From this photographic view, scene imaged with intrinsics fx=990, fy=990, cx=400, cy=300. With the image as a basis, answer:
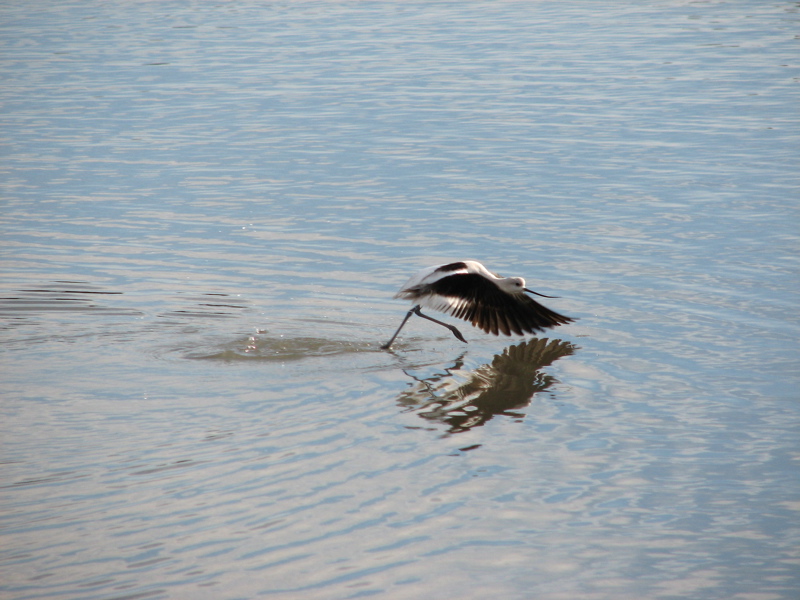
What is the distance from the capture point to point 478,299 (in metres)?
9.46

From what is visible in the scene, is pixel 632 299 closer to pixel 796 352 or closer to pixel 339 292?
pixel 796 352

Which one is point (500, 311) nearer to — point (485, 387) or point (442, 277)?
point (442, 277)

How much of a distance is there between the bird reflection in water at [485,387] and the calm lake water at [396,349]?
3 centimetres

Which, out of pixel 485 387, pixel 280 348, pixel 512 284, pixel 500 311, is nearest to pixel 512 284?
pixel 512 284

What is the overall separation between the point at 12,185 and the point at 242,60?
12.1 m

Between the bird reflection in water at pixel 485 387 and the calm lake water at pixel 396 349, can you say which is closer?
the calm lake water at pixel 396 349

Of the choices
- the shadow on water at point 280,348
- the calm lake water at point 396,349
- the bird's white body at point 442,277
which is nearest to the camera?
the calm lake water at point 396,349

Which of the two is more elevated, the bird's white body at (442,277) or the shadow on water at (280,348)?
the bird's white body at (442,277)

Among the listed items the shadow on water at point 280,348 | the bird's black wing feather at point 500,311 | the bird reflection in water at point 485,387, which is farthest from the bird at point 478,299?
the shadow on water at point 280,348

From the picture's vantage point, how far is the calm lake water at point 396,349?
598 cm

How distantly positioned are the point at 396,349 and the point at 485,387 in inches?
45.8

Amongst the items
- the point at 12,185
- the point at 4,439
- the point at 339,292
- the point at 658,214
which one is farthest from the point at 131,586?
the point at 12,185

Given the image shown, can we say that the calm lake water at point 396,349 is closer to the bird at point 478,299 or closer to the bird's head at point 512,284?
the bird at point 478,299

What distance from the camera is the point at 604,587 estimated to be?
5637mm
